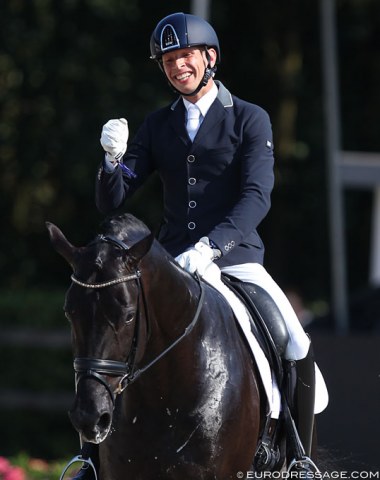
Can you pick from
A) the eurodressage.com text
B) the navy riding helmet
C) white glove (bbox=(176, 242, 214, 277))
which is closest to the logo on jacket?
the navy riding helmet

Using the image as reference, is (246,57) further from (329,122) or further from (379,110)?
(329,122)

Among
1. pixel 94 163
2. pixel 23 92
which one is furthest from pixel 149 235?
pixel 23 92

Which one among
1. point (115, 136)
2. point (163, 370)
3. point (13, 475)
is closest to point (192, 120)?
point (115, 136)

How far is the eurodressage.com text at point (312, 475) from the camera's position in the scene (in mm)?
5129

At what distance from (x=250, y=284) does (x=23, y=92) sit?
38.6ft

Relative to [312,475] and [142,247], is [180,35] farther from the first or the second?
[312,475]

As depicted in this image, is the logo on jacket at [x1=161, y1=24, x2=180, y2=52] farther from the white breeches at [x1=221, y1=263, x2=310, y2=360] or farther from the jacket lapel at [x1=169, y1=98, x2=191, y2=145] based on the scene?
the white breeches at [x1=221, y1=263, x2=310, y2=360]

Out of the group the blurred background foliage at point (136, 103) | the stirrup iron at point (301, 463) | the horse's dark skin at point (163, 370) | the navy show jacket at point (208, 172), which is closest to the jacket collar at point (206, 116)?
the navy show jacket at point (208, 172)

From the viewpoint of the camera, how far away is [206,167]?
210 inches

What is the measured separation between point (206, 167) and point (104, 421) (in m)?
1.57

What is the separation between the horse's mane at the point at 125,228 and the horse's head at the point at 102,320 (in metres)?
0.05

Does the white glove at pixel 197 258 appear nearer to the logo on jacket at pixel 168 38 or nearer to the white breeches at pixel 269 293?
the white breeches at pixel 269 293

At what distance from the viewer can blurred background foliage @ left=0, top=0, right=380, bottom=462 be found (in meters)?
15.9

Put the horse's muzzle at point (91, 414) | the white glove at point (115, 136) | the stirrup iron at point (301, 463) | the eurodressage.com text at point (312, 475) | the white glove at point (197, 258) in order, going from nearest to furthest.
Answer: the horse's muzzle at point (91, 414) → the white glove at point (197, 258) → the white glove at point (115, 136) → the eurodressage.com text at point (312, 475) → the stirrup iron at point (301, 463)
